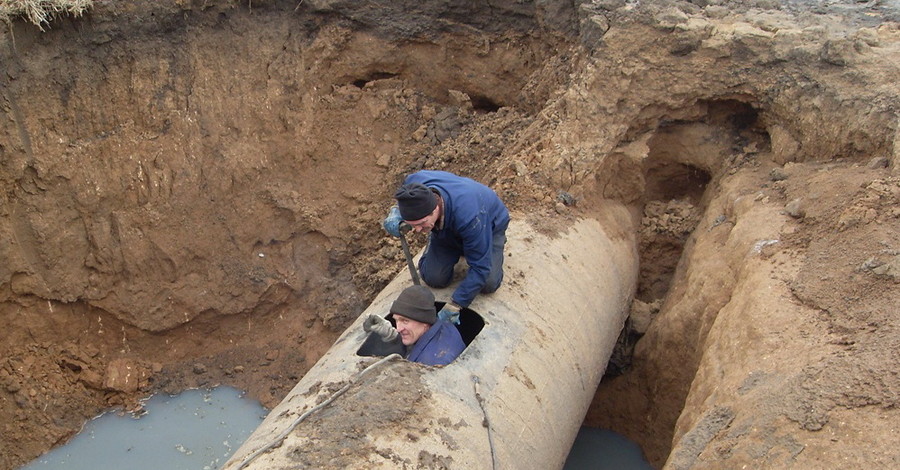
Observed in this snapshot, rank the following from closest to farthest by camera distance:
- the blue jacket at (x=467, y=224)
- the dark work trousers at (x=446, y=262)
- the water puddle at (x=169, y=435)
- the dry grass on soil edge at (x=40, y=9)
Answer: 1. the blue jacket at (x=467, y=224)
2. the dark work trousers at (x=446, y=262)
3. the dry grass on soil edge at (x=40, y=9)
4. the water puddle at (x=169, y=435)

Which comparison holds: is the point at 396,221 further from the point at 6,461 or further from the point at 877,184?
the point at 6,461

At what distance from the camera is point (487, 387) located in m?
4.70

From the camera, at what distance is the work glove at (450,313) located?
5.10 metres

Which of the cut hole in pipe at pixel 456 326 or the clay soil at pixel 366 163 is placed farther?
the clay soil at pixel 366 163

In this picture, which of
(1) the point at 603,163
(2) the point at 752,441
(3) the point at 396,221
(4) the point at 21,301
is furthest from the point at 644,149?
(4) the point at 21,301

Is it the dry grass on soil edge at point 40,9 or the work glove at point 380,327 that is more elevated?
the dry grass on soil edge at point 40,9

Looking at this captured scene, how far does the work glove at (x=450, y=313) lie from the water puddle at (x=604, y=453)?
101 inches

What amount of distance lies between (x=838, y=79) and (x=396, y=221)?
4.18 m

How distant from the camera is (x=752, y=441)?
3996mm

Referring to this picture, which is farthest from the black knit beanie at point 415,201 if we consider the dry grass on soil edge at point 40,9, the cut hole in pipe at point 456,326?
the dry grass on soil edge at point 40,9

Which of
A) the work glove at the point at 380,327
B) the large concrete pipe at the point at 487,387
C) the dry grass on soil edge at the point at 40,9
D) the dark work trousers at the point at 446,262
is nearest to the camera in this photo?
the large concrete pipe at the point at 487,387

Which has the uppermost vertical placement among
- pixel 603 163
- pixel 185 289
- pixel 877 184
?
pixel 877 184

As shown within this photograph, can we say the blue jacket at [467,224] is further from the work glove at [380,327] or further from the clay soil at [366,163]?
the clay soil at [366,163]

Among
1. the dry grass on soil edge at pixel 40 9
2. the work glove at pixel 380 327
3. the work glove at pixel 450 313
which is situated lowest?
the work glove at pixel 450 313
